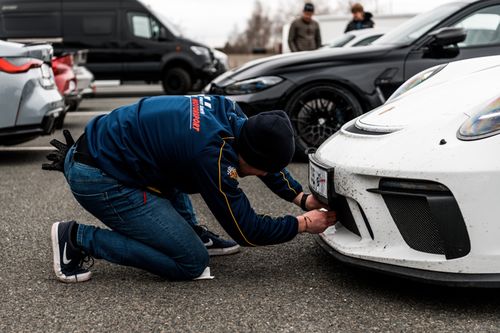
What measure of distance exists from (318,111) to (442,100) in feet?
10.1

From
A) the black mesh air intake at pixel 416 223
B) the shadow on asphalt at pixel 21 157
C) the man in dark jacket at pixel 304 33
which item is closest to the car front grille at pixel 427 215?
the black mesh air intake at pixel 416 223

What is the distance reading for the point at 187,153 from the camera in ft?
9.73

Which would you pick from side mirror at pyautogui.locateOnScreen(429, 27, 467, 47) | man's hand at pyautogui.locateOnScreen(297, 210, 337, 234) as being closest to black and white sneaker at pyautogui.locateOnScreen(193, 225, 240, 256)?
man's hand at pyautogui.locateOnScreen(297, 210, 337, 234)

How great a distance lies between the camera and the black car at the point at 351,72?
234 inches

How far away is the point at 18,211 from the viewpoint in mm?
4766

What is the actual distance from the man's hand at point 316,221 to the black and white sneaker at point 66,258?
101 centimetres

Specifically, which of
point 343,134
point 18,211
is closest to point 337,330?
point 343,134

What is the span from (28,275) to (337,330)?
1.54 metres

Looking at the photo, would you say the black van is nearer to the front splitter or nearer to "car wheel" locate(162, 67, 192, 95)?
"car wheel" locate(162, 67, 192, 95)

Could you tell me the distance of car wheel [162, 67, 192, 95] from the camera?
14922 mm

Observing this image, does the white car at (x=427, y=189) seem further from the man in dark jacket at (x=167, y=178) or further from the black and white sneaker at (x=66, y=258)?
the black and white sneaker at (x=66, y=258)

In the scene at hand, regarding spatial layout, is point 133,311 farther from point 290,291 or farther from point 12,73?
point 12,73

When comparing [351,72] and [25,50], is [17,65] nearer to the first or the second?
[25,50]

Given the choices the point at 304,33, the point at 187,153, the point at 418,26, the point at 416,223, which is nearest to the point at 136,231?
the point at 187,153
